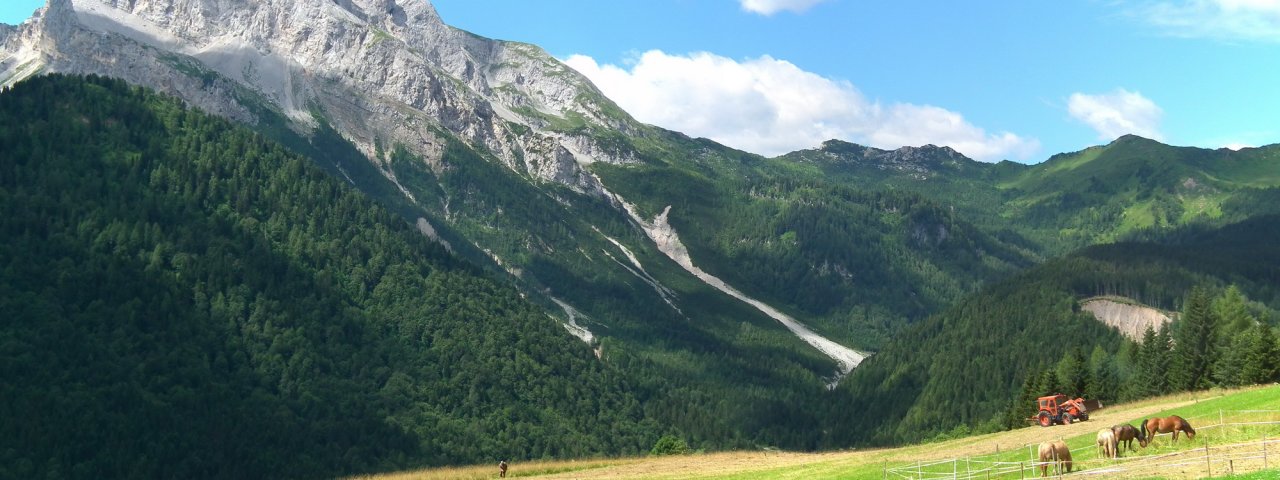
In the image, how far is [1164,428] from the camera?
61.3 metres

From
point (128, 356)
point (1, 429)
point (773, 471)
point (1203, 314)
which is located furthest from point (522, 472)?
point (128, 356)

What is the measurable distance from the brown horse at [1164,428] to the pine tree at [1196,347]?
68.2 m

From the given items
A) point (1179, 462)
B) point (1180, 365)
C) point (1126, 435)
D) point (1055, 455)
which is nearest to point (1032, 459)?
point (1126, 435)

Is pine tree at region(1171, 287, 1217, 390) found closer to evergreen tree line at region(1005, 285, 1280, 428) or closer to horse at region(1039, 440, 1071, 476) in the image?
evergreen tree line at region(1005, 285, 1280, 428)

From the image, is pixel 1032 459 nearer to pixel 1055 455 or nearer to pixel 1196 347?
pixel 1055 455

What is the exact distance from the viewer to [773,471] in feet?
262

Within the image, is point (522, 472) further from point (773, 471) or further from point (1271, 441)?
point (1271, 441)

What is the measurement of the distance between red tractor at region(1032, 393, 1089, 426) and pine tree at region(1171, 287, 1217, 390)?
1356 inches

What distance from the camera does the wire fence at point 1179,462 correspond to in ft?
164

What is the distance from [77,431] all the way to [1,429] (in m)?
10.9

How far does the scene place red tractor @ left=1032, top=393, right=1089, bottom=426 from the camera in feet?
309

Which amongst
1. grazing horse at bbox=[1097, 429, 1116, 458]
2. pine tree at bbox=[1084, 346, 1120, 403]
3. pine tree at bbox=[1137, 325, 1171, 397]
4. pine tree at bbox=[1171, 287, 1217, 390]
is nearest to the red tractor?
pine tree at bbox=[1171, 287, 1217, 390]

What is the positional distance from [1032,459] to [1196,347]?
85.4 metres

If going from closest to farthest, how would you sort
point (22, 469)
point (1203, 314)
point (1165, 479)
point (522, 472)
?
point (1165, 479), point (522, 472), point (1203, 314), point (22, 469)
